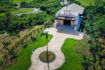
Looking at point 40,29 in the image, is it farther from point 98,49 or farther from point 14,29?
point 98,49

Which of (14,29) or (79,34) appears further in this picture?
(14,29)

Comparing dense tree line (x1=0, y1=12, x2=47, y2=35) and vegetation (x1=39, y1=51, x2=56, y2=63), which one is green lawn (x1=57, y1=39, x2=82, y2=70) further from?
dense tree line (x1=0, y1=12, x2=47, y2=35)

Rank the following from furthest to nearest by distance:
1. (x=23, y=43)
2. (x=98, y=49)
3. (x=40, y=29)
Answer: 1. (x=40, y=29)
2. (x=23, y=43)
3. (x=98, y=49)

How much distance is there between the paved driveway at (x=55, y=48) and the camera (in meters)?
21.8

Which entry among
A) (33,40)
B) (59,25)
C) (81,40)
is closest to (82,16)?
(59,25)

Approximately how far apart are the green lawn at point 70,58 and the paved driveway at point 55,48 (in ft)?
3.25

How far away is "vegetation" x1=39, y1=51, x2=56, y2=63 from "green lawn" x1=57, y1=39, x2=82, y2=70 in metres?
3.11

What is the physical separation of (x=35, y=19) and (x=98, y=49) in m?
26.6

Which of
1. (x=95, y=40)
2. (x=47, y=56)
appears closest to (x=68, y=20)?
(x=95, y=40)

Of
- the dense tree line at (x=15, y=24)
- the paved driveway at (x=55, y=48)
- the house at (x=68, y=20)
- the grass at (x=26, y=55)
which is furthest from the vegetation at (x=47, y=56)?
the house at (x=68, y=20)

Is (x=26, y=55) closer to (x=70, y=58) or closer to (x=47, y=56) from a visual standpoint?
(x=47, y=56)

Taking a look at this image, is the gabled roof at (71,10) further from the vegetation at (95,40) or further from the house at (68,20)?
the vegetation at (95,40)

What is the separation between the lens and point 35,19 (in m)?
41.8

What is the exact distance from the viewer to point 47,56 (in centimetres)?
2416
